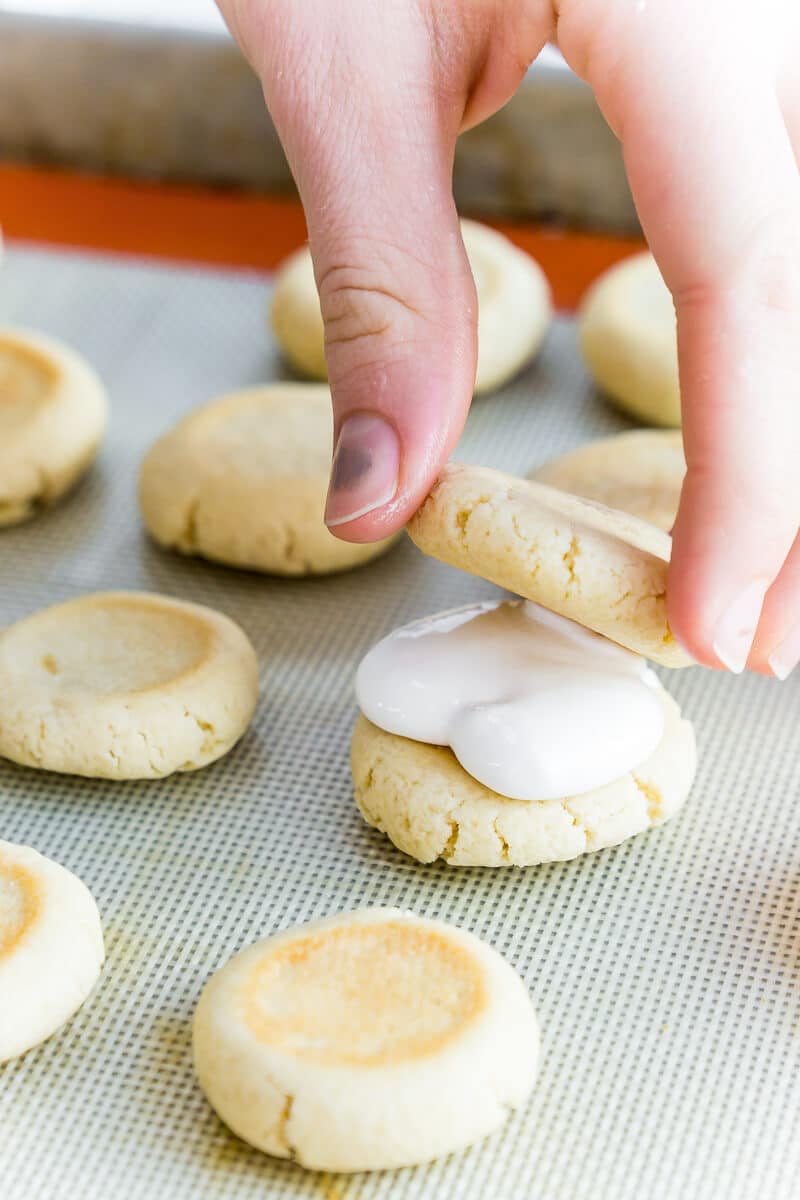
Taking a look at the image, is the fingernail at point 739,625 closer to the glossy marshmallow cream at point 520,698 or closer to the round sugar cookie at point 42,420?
the glossy marshmallow cream at point 520,698

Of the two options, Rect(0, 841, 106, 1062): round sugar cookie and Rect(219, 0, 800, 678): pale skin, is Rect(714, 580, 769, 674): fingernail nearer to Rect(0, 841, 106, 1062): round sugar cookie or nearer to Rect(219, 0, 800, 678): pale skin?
Rect(219, 0, 800, 678): pale skin

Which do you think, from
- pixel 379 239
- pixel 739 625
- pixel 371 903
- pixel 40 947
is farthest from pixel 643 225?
pixel 40 947

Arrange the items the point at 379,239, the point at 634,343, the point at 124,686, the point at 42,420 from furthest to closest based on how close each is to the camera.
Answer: the point at 634,343, the point at 42,420, the point at 124,686, the point at 379,239

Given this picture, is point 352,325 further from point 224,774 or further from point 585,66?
point 224,774

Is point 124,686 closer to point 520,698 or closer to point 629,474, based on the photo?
point 520,698

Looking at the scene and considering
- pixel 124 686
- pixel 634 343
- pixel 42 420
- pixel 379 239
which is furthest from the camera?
pixel 634 343

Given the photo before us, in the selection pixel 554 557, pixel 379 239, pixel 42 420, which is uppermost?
pixel 379 239
